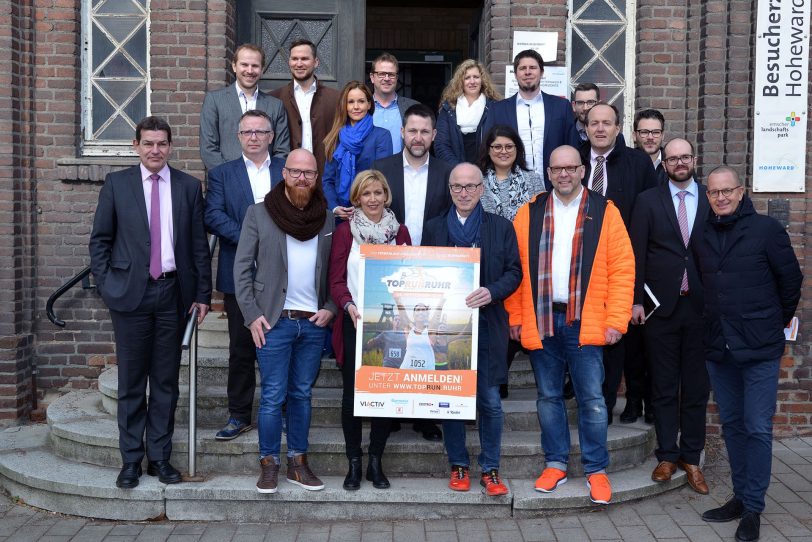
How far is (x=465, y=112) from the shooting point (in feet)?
19.8

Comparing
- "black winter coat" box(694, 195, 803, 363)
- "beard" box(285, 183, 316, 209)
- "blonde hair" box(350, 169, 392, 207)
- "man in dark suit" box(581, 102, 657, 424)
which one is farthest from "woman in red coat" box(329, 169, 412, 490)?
"black winter coat" box(694, 195, 803, 363)

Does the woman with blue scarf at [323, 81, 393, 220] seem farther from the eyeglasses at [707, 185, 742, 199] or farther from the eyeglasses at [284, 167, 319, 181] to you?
the eyeglasses at [707, 185, 742, 199]

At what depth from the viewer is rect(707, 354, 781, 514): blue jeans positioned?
16.2 feet

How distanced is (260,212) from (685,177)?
8.39ft

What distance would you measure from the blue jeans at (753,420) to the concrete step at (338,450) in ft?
2.66

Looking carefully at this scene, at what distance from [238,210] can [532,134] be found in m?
1.97

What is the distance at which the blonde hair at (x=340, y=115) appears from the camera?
18.9 feet

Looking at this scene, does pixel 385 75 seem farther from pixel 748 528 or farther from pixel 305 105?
pixel 748 528

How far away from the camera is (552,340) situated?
205 inches

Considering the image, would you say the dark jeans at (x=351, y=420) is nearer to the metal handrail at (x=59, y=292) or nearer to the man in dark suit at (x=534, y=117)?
the man in dark suit at (x=534, y=117)

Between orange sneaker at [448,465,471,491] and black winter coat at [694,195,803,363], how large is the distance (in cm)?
162

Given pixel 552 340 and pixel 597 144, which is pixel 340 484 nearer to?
pixel 552 340

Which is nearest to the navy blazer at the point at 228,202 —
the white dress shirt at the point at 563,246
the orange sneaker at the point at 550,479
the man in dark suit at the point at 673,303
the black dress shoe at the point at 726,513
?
the white dress shirt at the point at 563,246

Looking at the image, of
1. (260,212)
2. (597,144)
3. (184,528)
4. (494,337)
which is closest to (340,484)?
(184,528)
